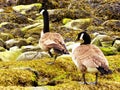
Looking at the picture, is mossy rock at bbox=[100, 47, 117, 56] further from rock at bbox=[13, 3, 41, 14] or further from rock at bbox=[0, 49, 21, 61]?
rock at bbox=[13, 3, 41, 14]

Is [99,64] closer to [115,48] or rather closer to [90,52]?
[90,52]

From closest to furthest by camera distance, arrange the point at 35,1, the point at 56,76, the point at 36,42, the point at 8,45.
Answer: the point at 56,76, the point at 8,45, the point at 36,42, the point at 35,1

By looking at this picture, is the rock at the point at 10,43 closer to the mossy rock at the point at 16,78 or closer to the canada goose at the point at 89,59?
the mossy rock at the point at 16,78

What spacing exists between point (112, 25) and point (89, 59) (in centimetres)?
1860

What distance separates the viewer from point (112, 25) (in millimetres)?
28797

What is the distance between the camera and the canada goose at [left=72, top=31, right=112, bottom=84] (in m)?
10.2

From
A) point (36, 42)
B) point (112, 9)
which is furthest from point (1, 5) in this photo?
point (36, 42)

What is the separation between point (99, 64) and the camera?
10.2m

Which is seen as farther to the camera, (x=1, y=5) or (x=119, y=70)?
(x=1, y=5)

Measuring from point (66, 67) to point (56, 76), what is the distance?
85 centimetres

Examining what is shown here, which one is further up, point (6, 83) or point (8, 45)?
point (6, 83)

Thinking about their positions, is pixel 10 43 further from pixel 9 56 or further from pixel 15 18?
pixel 15 18

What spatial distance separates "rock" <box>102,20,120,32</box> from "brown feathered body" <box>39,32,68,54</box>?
47.0 ft

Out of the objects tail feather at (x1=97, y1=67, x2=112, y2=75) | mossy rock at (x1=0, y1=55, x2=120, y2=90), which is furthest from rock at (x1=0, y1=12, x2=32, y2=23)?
tail feather at (x1=97, y1=67, x2=112, y2=75)
